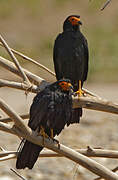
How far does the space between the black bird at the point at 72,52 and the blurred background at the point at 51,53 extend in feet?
9.92

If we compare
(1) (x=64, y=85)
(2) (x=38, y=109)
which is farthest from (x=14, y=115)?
(1) (x=64, y=85)

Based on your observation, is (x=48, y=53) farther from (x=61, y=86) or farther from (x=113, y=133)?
(x=61, y=86)

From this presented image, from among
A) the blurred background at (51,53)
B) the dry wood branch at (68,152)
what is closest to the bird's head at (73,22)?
the dry wood branch at (68,152)

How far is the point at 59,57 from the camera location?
6.73 m

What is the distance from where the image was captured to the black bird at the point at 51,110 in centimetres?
552

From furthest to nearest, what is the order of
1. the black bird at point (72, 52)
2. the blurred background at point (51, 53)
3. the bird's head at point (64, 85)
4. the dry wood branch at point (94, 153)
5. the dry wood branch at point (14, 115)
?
the blurred background at point (51, 53) → the black bird at point (72, 52) → the bird's head at point (64, 85) → the dry wood branch at point (94, 153) → the dry wood branch at point (14, 115)

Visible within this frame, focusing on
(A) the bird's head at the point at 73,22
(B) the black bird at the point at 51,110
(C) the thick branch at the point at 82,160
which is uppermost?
(A) the bird's head at the point at 73,22

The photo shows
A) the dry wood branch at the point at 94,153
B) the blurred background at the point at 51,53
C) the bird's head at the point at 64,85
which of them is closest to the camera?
the dry wood branch at the point at 94,153

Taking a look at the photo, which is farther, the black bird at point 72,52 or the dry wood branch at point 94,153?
the black bird at point 72,52

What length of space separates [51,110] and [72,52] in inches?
45.5

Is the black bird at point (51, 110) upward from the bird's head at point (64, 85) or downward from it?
downward

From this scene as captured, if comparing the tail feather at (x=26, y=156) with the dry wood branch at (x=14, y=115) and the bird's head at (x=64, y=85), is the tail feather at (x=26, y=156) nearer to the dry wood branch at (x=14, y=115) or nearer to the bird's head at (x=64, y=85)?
→ the bird's head at (x=64, y=85)

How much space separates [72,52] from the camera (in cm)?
667

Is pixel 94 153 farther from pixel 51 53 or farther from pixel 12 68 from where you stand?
pixel 51 53
